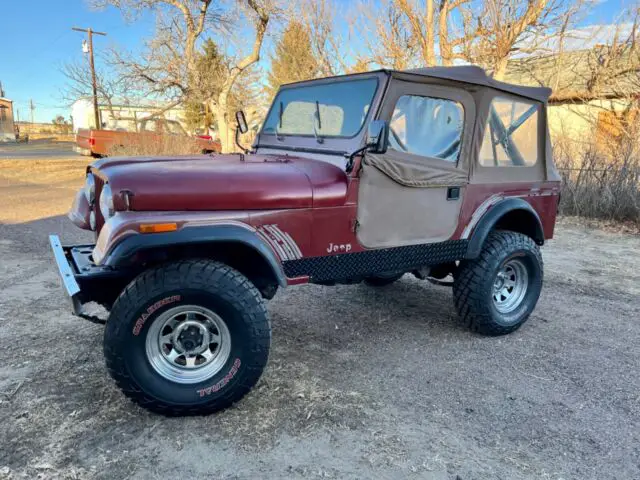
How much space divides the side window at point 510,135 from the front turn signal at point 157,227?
242cm

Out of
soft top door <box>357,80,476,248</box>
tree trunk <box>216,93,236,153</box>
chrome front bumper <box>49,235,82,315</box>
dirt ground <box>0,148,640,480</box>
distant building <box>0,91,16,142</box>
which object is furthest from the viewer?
distant building <box>0,91,16,142</box>

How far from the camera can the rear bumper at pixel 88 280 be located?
260cm

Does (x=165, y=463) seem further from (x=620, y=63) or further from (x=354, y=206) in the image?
(x=620, y=63)

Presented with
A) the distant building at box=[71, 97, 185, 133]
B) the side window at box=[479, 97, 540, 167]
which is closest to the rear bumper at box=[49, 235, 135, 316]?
the side window at box=[479, 97, 540, 167]

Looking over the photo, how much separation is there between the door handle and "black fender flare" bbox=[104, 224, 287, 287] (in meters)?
1.43

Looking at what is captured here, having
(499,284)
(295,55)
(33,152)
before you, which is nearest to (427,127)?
(499,284)

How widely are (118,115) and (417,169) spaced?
2623 centimetres

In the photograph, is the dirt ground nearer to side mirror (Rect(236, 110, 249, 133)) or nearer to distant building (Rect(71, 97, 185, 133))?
side mirror (Rect(236, 110, 249, 133))

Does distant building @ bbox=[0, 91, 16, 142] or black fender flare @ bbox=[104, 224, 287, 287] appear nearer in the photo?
black fender flare @ bbox=[104, 224, 287, 287]

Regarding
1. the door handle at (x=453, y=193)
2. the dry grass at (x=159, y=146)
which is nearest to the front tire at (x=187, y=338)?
the door handle at (x=453, y=193)

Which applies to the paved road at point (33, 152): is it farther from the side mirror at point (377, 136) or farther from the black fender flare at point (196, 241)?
the side mirror at point (377, 136)

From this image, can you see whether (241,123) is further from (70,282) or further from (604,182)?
(604,182)

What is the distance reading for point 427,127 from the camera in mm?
3457

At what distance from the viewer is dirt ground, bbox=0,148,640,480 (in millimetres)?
2367
